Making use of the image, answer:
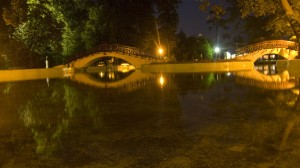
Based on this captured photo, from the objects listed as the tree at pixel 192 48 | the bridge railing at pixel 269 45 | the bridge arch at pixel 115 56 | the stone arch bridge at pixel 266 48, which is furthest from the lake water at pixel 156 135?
the tree at pixel 192 48

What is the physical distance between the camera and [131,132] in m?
7.18

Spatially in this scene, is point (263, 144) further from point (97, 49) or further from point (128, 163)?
point (97, 49)

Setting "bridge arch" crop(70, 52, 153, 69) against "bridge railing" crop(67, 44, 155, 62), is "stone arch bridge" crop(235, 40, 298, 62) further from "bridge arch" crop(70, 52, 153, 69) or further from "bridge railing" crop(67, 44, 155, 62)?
"bridge arch" crop(70, 52, 153, 69)

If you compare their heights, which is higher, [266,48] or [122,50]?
[122,50]

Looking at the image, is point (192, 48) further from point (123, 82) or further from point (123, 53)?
point (123, 82)

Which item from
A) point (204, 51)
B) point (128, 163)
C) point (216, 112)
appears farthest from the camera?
point (204, 51)

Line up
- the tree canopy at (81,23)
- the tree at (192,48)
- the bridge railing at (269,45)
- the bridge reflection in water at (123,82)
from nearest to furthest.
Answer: the bridge reflection in water at (123,82)
the tree canopy at (81,23)
the bridge railing at (269,45)
the tree at (192,48)

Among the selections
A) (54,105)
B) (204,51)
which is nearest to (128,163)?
(54,105)

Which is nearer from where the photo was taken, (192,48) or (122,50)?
(122,50)

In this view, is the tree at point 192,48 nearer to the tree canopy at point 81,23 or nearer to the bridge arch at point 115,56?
the tree canopy at point 81,23

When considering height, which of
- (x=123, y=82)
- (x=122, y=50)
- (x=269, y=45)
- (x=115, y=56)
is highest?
(x=269, y=45)

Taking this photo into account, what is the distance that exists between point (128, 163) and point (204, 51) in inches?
2453

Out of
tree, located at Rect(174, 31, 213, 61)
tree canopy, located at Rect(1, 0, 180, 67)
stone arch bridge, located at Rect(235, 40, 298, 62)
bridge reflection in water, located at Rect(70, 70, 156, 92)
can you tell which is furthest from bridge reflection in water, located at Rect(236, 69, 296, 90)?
tree, located at Rect(174, 31, 213, 61)

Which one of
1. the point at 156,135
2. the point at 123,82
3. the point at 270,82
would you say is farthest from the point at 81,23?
the point at 156,135
